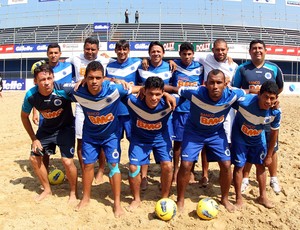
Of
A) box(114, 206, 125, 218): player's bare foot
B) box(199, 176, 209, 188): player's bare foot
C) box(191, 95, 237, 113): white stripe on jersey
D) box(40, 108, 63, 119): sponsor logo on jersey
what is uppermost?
box(191, 95, 237, 113): white stripe on jersey

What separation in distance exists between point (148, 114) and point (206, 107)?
32.5 inches

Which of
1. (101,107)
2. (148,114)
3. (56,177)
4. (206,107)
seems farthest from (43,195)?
(206,107)

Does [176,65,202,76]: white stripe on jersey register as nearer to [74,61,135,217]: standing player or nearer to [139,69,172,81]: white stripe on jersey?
[139,69,172,81]: white stripe on jersey

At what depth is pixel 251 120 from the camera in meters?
Result: 4.34

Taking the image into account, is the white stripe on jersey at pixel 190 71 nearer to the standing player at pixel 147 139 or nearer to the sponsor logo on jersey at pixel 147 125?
the standing player at pixel 147 139

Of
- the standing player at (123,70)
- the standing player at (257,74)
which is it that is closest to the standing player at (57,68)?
the standing player at (123,70)

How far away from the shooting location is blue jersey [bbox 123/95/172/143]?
4.27 metres

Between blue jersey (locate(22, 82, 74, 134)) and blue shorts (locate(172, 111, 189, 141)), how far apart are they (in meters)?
1.71

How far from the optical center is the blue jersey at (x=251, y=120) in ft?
14.0

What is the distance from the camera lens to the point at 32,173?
571cm

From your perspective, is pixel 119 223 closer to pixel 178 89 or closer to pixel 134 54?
pixel 178 89

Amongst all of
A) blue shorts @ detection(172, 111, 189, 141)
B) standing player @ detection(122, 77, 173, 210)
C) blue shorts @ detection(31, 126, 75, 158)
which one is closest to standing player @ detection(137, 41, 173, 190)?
blue shorts @ detection(172, 111, 189, 141)

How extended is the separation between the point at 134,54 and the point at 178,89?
25.4m

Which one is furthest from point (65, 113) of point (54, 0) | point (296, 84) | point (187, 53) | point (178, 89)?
point (54, 0)
